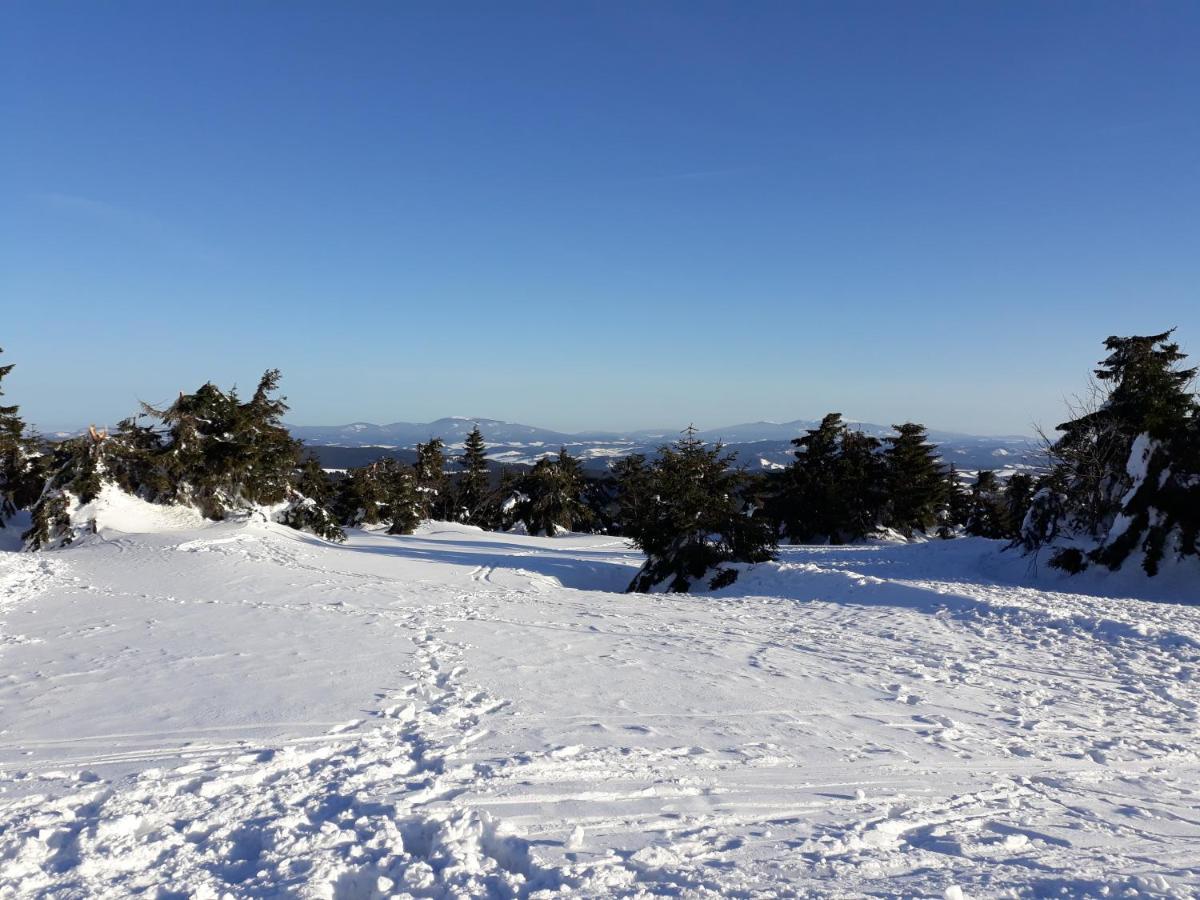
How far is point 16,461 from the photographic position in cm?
2645

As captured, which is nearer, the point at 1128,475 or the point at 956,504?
the point at 1128,475

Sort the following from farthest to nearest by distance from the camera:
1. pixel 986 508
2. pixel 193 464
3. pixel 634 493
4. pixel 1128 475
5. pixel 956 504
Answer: pixel 956 504 < pixel 986 508 < pixel 634 493 < pixel 193 464 < pixel 1128 475

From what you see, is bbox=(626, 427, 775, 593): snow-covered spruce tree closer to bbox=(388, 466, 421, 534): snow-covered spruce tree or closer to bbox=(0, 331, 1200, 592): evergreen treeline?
bbox=(0, 331, 1200, 592): evergreen treeline

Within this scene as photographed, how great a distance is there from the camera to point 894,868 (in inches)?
145

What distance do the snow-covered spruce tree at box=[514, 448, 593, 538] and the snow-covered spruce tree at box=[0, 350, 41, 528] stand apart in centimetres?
2376

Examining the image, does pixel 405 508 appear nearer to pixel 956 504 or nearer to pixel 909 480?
pixel 909 480

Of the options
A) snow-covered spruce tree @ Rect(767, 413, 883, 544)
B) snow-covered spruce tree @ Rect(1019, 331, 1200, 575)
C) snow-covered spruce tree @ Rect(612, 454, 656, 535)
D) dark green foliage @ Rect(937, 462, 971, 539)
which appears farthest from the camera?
dark green foliage @ Rect(937, 462, 971, 539)

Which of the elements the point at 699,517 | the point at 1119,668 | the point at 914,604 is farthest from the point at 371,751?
the point at 699,517

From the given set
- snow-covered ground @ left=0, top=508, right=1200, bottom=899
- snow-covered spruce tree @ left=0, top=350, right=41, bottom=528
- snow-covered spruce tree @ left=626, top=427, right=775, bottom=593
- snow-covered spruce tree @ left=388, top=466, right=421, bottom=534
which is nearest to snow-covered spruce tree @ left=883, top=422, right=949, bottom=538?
snow-covered spruce tree @ left=626, top=427, right=775, bottom=593

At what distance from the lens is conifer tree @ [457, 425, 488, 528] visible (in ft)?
161

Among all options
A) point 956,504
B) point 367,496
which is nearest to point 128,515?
point 367,496

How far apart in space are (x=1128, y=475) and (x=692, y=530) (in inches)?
493

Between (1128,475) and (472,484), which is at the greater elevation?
(1128,475)

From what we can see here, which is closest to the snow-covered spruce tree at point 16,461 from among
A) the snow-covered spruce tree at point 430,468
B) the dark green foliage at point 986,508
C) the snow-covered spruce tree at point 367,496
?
the snow-covered spruce tree at point 367,496
